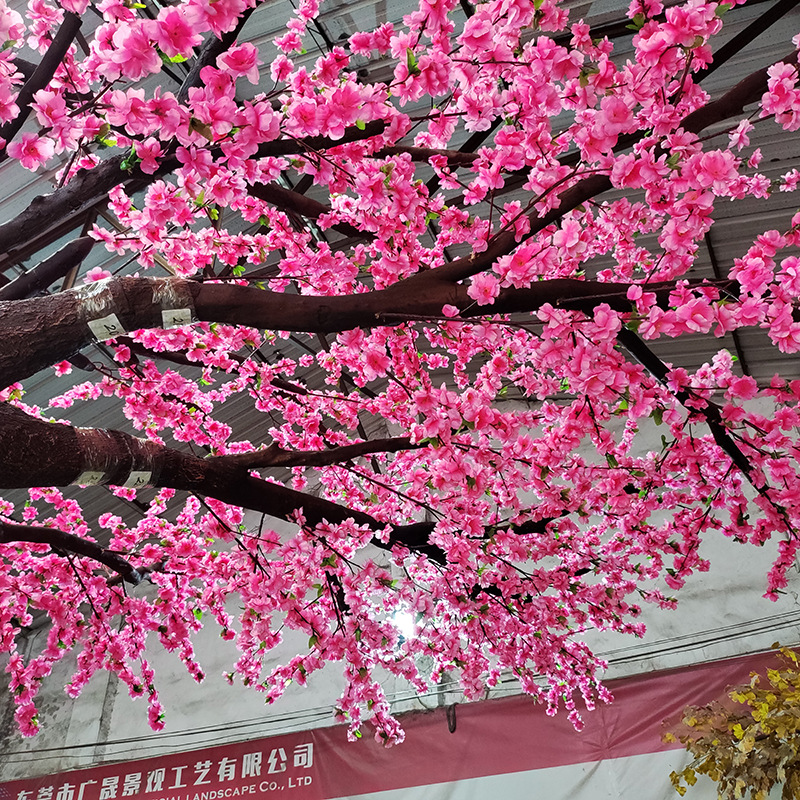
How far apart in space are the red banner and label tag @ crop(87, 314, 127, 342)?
554 centimetres

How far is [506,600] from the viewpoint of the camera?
13.6 ft

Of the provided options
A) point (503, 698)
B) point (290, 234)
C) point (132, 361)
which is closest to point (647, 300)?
point (290, 234)

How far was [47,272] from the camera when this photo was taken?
2977 mm

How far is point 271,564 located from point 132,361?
1.42m

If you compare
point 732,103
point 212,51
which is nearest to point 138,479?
point 212,51

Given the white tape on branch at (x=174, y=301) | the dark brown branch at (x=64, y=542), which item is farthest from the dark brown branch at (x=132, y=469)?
the dark brown branch at (x=64, y=542)

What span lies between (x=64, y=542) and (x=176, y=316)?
6.46 ft

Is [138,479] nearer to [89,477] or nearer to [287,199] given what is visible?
[89,477]

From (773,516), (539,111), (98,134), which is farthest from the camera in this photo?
(773,516)

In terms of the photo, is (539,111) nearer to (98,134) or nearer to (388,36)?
(388,36)

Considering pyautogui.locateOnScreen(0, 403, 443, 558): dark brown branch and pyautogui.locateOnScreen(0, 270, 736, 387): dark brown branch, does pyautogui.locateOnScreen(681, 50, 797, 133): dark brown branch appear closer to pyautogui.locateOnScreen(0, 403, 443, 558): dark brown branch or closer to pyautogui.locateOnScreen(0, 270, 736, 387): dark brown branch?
pyautogui.locateOnScreen(0, 270, 736, 387): dark brown branch

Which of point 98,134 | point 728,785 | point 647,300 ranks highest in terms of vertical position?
A: point 98,134

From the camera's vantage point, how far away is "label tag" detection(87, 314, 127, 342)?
2051 mm

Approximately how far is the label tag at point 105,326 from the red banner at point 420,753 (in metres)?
5.54
